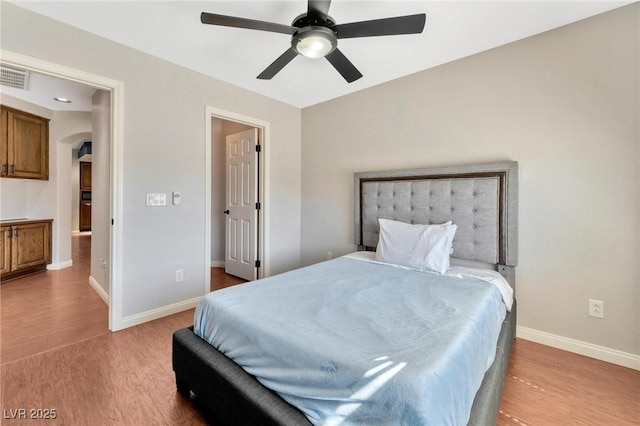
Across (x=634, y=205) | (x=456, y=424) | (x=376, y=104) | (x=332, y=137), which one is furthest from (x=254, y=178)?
(x=634, y=205)

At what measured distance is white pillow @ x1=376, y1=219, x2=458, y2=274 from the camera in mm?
2248

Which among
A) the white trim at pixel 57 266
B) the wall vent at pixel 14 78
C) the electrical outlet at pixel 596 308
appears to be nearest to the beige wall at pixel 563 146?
the electrical outlet at pixel 596 308

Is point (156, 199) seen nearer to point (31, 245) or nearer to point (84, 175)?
point (31, 245)

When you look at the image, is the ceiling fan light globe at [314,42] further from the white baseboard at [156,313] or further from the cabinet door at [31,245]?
the cabinet door at [31,245]

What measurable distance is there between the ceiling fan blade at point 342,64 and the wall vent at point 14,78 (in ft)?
10.6

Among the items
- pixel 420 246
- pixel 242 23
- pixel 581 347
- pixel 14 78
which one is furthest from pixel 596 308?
pixel 14 78

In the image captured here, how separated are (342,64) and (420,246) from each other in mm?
1587

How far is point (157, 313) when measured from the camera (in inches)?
106

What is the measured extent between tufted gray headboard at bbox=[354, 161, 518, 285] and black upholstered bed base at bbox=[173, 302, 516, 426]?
93 cm

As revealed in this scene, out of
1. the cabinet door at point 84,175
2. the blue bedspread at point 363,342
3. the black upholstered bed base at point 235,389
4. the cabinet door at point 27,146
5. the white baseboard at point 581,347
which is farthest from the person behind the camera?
the cabinet door at point 84,175

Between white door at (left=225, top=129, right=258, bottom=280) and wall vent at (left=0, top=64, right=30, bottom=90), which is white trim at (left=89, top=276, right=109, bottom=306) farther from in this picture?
wall vent at (left=0, top=64, right=30, bottom=90)

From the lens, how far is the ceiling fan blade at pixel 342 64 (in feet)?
6.41

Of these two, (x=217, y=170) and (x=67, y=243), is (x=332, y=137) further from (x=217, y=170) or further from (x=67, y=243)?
(x=67, y=243)

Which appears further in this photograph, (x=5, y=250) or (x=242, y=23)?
(x=5, y=250)
